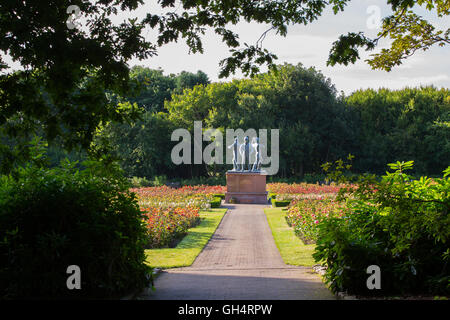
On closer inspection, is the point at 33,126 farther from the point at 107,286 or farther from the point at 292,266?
the point at 292,266

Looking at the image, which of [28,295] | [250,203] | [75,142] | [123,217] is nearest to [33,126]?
[75,142]

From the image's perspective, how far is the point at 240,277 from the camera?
8266 mm

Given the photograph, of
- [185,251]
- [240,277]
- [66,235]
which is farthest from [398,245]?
[185,251]

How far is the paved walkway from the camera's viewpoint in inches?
264

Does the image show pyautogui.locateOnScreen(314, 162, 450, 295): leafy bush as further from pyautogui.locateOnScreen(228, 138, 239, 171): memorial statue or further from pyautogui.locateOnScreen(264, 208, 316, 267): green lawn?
pyautogui.locateOnScreen(228, 138, 239, 171): memorial statue

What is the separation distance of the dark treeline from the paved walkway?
94.1 ft

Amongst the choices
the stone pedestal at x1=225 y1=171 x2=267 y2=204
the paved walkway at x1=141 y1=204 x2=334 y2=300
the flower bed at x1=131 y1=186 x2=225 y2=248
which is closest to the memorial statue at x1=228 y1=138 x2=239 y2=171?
the stone pedestal at x1=225 y1=171 x2=267 y2=204

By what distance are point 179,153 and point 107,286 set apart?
37.6 meters

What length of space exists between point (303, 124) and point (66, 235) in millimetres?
38957

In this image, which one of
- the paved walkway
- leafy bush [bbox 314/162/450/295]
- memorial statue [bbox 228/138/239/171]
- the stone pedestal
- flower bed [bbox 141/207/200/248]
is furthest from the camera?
memorial statue [bbox 228/138/239/171]

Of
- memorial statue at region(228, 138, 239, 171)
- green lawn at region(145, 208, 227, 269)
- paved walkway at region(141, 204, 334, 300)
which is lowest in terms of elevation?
green lawn at region(145, 208, 227, 269)

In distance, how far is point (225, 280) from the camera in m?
7.92

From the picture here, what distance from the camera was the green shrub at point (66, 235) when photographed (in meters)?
5.94
